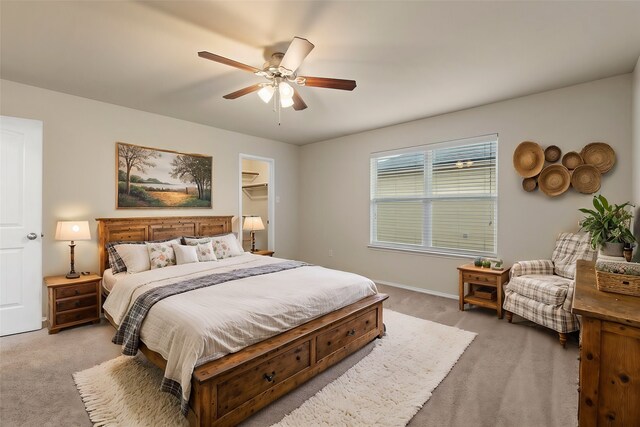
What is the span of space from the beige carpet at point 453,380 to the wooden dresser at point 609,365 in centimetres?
77

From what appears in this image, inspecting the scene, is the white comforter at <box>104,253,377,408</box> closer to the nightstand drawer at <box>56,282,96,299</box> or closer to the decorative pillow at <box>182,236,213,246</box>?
the nightstand drawer at <box>56,282,96,299</box>

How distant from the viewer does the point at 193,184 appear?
448 centimetres

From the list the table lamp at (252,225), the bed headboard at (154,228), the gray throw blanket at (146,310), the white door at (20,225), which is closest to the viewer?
the gray throw blanket at (146,310)

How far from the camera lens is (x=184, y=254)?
3.53m

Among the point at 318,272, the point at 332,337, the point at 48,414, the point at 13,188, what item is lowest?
the point at 48,414

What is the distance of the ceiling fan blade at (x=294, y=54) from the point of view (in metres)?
1.93

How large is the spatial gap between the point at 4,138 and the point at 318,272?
343 centimetres

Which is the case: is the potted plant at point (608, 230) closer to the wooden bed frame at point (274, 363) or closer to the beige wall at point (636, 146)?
the beige wall at point (636, 146)

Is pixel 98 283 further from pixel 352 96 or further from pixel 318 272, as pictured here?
pixel 352 96

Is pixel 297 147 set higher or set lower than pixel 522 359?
higher

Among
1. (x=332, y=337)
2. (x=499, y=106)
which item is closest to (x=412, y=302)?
(x=332, y=337)

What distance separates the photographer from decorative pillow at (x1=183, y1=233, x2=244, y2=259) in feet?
13.0

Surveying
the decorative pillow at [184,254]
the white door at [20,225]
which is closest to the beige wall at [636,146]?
the decorative pillow at [184,254]

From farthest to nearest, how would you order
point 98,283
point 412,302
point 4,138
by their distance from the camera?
point 412,302 → point 98,283 → point 4,138
